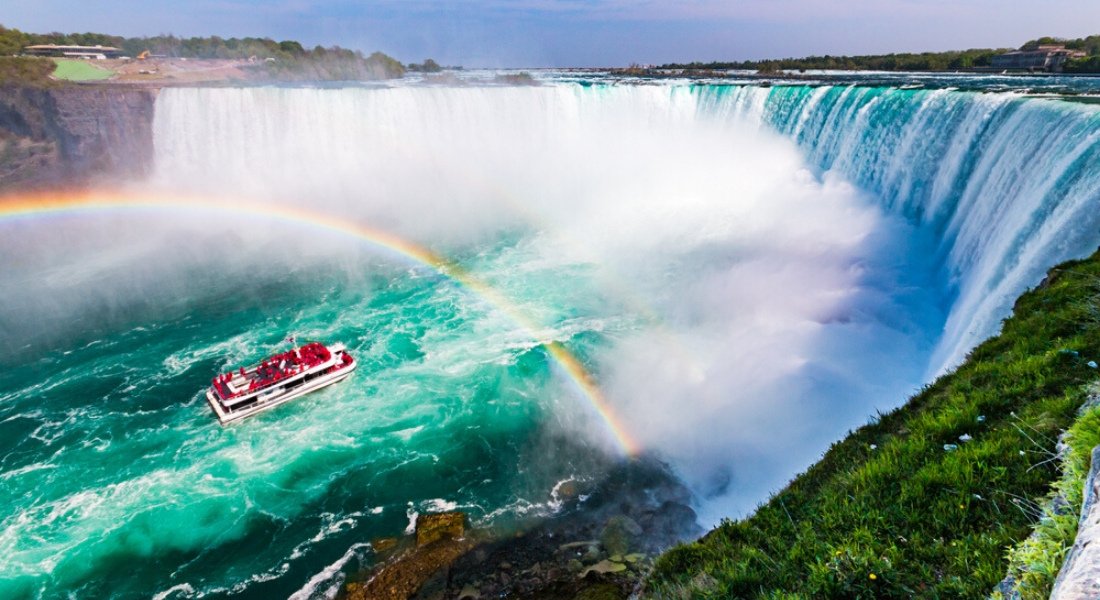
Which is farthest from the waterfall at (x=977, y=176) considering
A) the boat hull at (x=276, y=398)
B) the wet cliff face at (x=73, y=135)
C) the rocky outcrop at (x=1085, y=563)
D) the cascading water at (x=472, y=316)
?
the wet cliff face at (x=73, y=135)

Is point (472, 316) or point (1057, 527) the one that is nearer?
point (1057, 527)

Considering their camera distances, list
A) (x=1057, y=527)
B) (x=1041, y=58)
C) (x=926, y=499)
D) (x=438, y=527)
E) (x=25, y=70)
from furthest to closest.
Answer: (x=25, y=70), (x=1041, y=58), (x=438, y=527), (x=926, y=499), (x=1057, y=527)

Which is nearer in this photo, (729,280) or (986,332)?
(986,332)

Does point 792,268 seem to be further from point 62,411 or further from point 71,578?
point 62,411

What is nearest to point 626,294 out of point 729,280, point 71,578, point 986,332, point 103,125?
point 729,280

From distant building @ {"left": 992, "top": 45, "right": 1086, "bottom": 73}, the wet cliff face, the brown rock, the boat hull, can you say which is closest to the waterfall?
the brown rock

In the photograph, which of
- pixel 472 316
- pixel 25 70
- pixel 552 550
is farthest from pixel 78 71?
pixel 552 550

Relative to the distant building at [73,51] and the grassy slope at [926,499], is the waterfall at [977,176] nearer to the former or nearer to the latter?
the grassy slope at [926,499]

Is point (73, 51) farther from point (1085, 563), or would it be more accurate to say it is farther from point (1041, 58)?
point (1041, 58)
